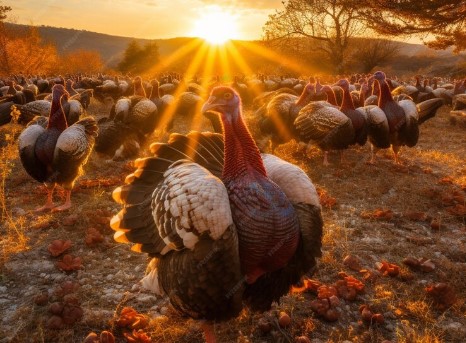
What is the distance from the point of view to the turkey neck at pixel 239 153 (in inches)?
124

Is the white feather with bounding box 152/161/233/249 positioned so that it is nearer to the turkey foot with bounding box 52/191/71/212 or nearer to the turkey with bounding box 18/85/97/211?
the turkey with bounding box 18/85/97/211

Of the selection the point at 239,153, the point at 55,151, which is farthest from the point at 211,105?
the point at 55,151

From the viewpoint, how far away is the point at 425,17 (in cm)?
1529

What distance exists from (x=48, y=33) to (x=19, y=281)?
145 m

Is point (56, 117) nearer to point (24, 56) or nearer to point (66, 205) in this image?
point (66, 205)

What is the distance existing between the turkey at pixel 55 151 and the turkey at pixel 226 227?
138 inches

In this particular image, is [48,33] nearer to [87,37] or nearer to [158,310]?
[87,37]

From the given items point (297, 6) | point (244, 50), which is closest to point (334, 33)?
point (297, 6)

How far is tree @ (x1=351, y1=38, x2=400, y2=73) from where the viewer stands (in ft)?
149

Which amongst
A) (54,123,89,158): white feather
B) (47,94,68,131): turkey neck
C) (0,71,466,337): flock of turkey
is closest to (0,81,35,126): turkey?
(47,94,68,131): turkey neck

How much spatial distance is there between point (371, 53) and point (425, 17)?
32.9m

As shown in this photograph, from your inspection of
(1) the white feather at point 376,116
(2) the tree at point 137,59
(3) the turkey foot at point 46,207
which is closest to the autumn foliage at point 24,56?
(2) the tree at point 137,59

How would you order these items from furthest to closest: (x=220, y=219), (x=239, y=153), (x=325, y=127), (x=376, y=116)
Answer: (x=376, y=116) < (x=325, y=127) < (x=239, y=153) < (x=220, y=219)

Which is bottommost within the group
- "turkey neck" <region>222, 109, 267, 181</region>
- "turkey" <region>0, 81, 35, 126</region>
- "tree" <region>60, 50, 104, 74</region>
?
"tree" <region>60, 50, 104, 74</region>
